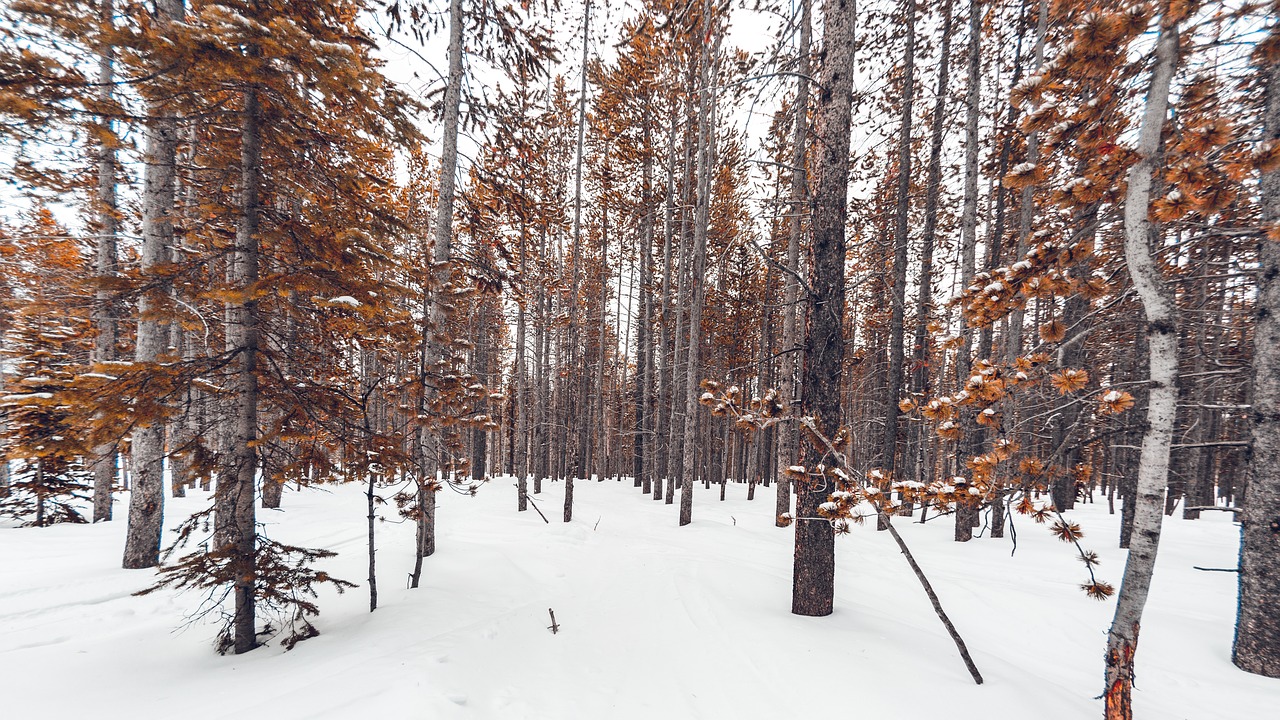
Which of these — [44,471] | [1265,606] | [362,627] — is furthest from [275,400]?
[44,471]

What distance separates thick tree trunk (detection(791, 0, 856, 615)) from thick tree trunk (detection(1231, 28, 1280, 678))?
12.4 feet

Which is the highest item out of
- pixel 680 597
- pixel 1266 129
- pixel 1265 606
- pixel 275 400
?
pixel 1266 129

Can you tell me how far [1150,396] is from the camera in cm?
332

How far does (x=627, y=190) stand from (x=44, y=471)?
17.0 m

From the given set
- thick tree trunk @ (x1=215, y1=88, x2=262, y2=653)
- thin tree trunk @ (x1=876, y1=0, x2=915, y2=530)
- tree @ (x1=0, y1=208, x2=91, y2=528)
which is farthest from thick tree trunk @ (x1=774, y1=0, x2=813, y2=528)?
tree @ (x1=0, y1=208, x2=91, y2=528)

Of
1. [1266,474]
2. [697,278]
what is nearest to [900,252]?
[697,278]

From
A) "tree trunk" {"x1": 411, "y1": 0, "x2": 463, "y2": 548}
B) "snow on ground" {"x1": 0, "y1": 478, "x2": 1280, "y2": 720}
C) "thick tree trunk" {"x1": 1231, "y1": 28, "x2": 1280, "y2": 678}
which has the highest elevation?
"tree trunk" {"x1": 411, "y1": 0, "x2": 463, "y2": 548}

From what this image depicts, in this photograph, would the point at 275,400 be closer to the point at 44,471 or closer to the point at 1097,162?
the point at 1097,162

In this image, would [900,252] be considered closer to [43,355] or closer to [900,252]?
[900,252]

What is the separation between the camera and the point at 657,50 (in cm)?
1377

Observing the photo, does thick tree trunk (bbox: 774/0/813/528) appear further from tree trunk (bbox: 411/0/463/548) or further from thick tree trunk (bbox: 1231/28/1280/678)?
tree trunk (bbox: 411/0/463/548)

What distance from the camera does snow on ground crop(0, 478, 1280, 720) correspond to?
3.65 meters

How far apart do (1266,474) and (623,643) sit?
21.5 ft

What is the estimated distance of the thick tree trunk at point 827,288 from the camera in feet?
16.2
